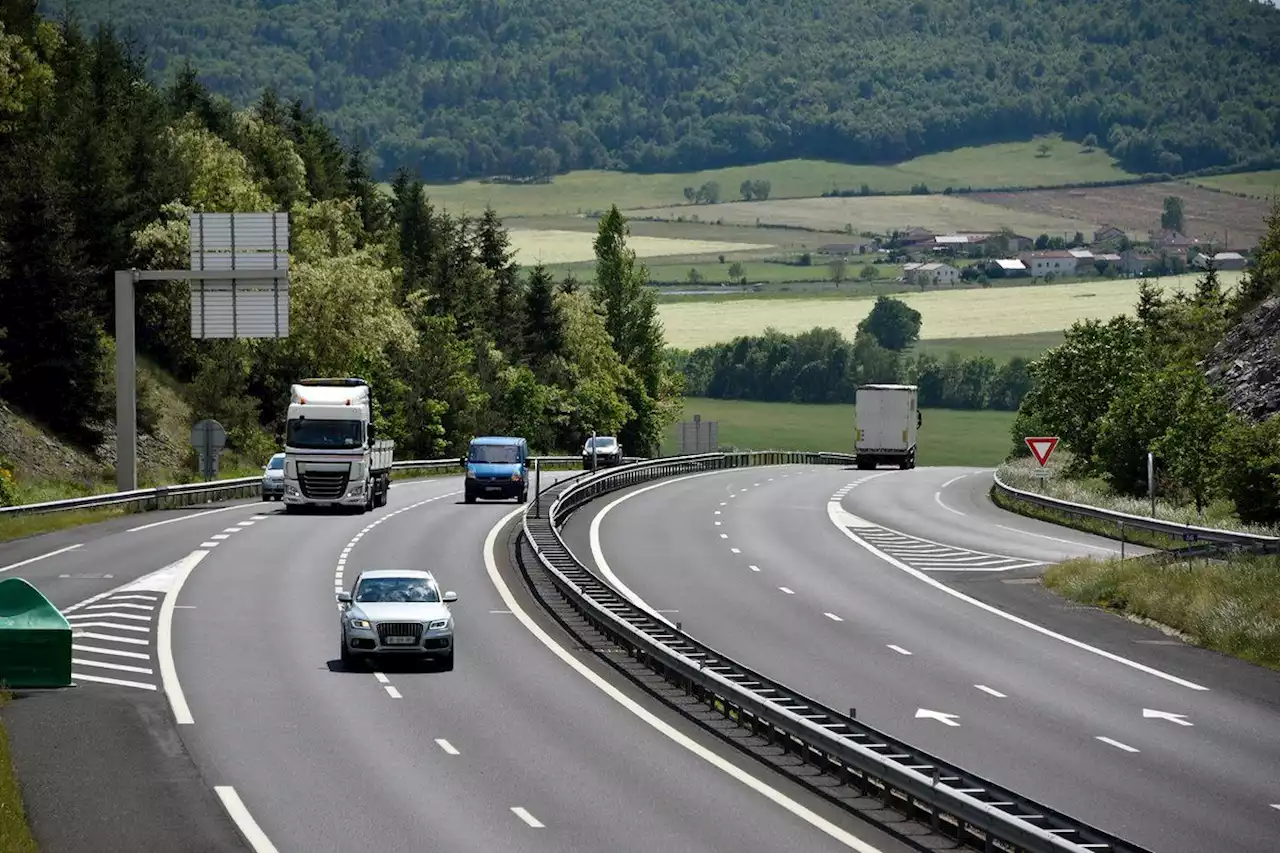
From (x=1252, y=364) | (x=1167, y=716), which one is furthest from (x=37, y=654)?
(x=1252, y=364)

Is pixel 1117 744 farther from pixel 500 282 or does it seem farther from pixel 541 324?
pixel 500 282

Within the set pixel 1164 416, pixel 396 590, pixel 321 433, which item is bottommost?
pixel 396 590

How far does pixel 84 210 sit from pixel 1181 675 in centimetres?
7454

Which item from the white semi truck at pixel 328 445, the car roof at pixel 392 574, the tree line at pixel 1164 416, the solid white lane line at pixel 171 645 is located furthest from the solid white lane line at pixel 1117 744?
the white semi truck at pixel 328 445

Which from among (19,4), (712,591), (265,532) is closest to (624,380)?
(19,4)

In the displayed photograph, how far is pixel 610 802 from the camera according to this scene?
69.4 ft

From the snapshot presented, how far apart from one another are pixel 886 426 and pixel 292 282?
30.0 metres

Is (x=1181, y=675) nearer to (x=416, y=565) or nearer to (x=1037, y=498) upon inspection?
(x=416, y=565)

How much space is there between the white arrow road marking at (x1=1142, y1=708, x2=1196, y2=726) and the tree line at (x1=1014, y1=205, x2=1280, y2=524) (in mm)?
19370

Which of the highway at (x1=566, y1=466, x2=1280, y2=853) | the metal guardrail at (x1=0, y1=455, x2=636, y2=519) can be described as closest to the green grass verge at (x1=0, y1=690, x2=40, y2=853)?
the highway at (x1=566, y1=466, x2=1280, y2=853)

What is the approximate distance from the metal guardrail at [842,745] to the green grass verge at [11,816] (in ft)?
27.6

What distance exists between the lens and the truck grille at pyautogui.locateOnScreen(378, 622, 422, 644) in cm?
3120

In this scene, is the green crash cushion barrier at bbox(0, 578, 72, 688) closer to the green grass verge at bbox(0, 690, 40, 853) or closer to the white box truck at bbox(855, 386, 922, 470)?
the green grass verge at bbox(0, 690, 40, 853)

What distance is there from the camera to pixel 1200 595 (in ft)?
126
